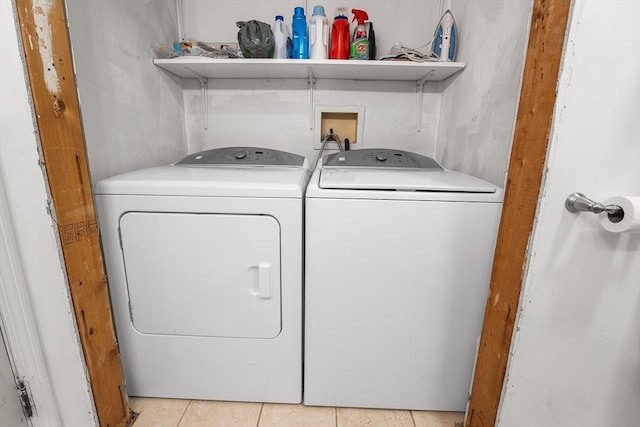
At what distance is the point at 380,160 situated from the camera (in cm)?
164

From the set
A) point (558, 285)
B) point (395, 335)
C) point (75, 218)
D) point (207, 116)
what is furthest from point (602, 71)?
point (207, 116)

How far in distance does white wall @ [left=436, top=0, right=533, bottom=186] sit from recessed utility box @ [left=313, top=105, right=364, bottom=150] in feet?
1.92

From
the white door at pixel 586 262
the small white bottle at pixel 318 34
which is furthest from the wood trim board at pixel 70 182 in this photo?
the white door at pixel 586 262

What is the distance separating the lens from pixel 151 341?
1.33 m


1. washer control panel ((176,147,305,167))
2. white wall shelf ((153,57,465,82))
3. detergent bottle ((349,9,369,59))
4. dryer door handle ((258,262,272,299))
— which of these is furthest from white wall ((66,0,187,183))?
detergent bottle ((349,9,369,59))

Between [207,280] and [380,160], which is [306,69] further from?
[207,280]

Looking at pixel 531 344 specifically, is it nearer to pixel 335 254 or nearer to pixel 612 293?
pixel 612 293

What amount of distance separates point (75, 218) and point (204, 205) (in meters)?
0.41

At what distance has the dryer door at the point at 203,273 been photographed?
1.18 metres

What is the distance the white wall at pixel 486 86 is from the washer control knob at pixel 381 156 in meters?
0.44

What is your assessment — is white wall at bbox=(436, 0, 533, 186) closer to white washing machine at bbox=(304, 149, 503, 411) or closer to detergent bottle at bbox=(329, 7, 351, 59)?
white washing machine at bbox=(304, 149, 503, 411)

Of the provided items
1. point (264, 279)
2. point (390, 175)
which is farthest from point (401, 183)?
point (264, 279)

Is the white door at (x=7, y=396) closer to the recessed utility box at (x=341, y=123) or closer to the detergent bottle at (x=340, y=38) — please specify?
the recessed utility box at (x=341, y=123)

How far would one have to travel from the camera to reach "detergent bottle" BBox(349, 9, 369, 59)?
1729mm
